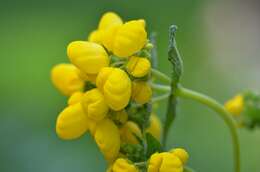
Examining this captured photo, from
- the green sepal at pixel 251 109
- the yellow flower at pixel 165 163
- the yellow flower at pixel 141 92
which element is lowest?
the green sepal at pixel 251 109

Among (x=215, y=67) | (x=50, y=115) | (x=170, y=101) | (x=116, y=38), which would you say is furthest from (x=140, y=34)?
(x=215, y=67)

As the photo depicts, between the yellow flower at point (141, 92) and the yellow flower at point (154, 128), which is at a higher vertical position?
the yellow flower at point (141, 92)

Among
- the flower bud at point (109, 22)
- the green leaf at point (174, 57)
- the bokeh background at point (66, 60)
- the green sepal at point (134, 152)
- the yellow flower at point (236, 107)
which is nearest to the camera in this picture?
the green leaf at point (174, 57)

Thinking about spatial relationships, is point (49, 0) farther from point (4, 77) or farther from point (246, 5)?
point (246, 5)

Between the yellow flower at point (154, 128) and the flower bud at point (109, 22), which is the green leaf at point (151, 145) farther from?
the flower bud at point (109, 22)

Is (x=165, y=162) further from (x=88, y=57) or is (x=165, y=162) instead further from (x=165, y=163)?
(x=88, y=57)

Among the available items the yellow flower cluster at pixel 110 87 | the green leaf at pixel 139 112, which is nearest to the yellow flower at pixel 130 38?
the yellow flower cluster at pixel 110 87

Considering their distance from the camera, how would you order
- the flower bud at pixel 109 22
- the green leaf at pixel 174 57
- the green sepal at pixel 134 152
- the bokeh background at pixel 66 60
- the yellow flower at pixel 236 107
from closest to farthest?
the green leaf at pixel 174 57 < the green sepal at pixel 134 152 < the flower bud at pixel 109 22 < the yellow flower at pixel 236 107 < the bokeh background at pixel 66 60

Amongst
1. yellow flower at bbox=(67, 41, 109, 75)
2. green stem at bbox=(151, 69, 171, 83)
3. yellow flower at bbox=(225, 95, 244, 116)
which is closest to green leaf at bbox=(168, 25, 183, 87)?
green stem at bbox=(151, 69, 171, 83)

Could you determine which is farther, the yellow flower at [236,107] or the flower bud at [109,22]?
the yellow flower at [236,107]
